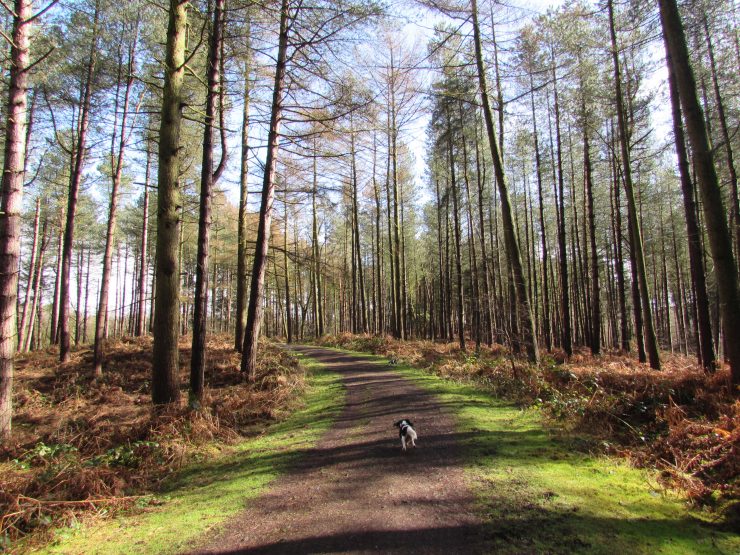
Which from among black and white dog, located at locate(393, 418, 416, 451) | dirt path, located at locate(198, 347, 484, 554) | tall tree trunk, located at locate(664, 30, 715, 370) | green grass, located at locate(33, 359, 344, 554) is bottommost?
green grass, located at locate(33, 359, 344, 554)

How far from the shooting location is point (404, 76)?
18000 millimetres

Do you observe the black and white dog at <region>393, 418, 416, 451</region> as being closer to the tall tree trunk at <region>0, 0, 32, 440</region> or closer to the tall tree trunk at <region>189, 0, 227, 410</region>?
the tall tree trunk at <region>189, 0, 227, 410</region>

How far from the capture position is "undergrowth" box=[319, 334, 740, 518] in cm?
359

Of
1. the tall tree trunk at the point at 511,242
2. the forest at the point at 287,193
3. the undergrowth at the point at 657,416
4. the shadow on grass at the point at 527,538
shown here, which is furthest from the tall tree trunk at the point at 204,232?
the tall tree trunk at the point at 511,242

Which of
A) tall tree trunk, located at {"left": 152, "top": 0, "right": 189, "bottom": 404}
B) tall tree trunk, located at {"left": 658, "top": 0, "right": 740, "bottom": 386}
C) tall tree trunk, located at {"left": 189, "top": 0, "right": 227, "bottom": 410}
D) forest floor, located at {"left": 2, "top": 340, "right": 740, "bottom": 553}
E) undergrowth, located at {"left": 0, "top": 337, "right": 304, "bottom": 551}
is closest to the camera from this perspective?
forest floor, located at {"left": 2, "top": 340, "right": 740, "bottom": 553}

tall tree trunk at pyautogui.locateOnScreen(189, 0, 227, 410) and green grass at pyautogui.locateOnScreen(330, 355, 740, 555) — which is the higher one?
tall tree trunk at pyautogui.locateOnScreen(189, 0, 227, 410)

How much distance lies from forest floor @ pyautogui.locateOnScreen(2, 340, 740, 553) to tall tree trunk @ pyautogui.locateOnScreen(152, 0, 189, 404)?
71.3 inches

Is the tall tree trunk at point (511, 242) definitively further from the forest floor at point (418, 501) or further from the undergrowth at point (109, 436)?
the undergrowth at point (109, 436)

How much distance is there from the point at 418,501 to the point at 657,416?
390 centimetres

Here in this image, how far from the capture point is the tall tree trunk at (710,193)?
537 cm

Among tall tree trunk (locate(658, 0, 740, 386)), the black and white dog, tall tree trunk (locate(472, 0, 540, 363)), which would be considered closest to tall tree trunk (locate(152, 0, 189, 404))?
the black and white dog

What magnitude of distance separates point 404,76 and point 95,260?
34960 mm

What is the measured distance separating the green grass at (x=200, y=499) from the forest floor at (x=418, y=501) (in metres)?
0.02

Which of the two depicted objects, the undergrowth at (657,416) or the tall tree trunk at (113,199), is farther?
the tall tree trunk at (113,199)
